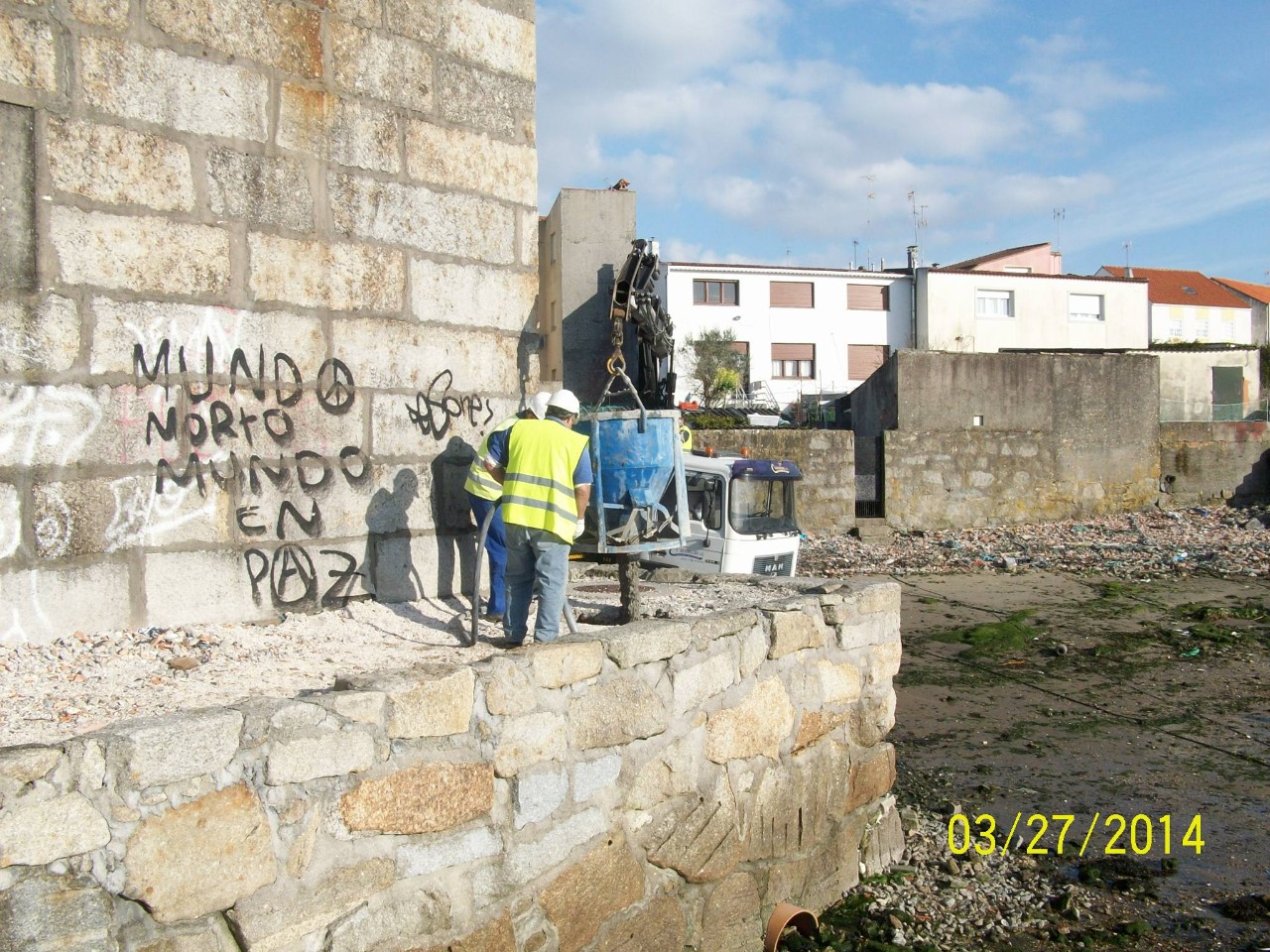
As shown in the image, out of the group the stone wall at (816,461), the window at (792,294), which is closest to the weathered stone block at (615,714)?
the stone wall at (816,461)

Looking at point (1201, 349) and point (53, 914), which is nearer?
point (53, 914)

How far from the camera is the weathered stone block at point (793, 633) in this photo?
5.08 meters

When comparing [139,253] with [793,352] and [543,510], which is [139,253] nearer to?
[543,510]

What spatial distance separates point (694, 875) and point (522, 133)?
389 centimetres

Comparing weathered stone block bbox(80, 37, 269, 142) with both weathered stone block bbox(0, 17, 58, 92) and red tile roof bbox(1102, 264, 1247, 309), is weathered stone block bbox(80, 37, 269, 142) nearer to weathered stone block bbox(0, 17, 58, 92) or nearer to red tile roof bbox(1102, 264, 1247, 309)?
weathered stone block bbox(0, 17, 58, 92)

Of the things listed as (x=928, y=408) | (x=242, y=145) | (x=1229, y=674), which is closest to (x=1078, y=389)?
(x=928, y=408)

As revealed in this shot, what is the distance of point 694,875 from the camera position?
178 inches

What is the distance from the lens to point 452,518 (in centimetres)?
550

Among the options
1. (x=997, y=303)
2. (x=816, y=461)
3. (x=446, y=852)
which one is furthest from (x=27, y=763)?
(x=997, y=303)

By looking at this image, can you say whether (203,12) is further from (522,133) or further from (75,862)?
(75,862)

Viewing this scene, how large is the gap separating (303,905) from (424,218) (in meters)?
3.40

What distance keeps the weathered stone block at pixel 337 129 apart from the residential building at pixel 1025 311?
1413 inches
